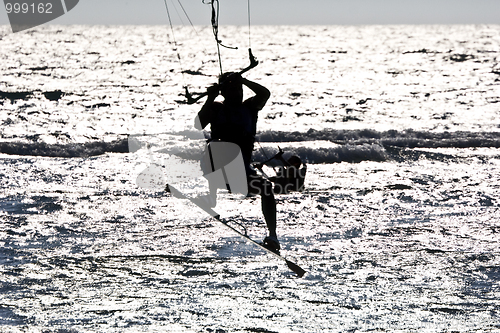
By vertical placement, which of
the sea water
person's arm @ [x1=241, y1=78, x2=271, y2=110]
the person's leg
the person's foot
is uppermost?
person's arm @ [x1=241, y1=78, x2=271, y2=110]

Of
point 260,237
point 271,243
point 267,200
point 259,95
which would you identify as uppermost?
point 259,95

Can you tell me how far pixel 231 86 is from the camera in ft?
19.2

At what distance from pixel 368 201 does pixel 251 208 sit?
1687 mm

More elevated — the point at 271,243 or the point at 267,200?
the point at 267,200

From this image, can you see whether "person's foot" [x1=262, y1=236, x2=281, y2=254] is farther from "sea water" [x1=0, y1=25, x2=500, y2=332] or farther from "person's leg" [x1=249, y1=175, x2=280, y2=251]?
"sea water" [x1=0, y1=25, x2=500, y2=332]

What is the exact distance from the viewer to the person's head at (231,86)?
576 centimetres

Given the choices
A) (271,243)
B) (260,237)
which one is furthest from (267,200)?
(260,237)

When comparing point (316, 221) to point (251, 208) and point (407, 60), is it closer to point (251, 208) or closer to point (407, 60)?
point (251, 208)

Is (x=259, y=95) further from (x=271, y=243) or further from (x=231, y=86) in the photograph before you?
(x=271, y=243)

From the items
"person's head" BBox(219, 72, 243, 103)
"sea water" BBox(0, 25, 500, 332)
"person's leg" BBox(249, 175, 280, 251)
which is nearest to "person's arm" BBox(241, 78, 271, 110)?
"person's head" BBox(219, 72, 243, 103)

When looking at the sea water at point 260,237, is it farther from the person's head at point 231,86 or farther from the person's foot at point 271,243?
the person's head at point 231,86

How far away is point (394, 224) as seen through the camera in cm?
775

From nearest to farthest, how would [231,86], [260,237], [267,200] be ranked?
[231,86] → [267,200] → [260,237]

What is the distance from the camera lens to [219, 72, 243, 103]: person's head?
5.76 m
